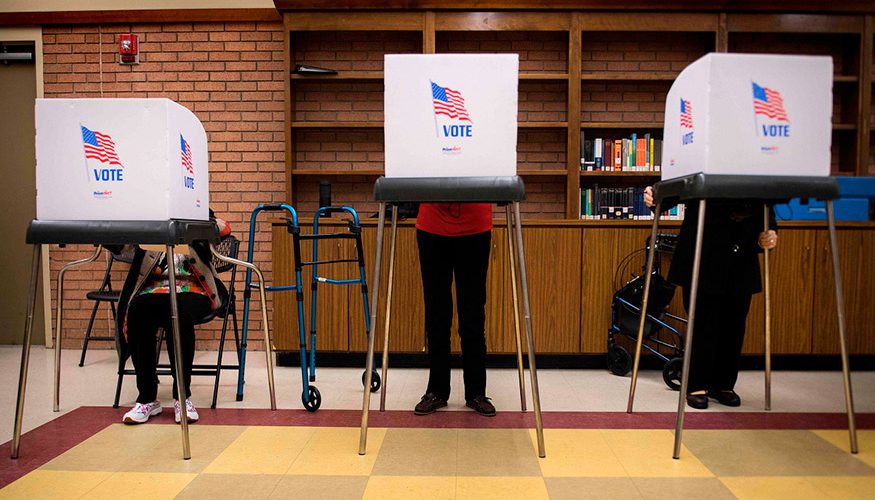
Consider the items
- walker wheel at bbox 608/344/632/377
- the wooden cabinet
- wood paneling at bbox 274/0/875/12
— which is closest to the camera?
walker wheel at bbox 608/344/632/377

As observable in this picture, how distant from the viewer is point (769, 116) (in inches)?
83.6

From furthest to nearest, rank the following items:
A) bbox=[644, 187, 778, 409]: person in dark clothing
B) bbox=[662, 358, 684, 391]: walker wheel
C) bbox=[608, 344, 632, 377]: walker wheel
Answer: bbox=[608, 344, 632, 377]: walker wheel, bbox=[662, 358, 684, 391]: walker wheel, bbox=[644, 187, 778, 409]: person in dark clothing

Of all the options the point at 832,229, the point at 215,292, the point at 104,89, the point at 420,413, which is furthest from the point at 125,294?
the point at 832,229

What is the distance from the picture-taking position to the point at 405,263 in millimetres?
3631

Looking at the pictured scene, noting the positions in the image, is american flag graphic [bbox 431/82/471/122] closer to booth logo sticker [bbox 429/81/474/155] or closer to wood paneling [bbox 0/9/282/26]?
booth logo sticker [bbox 429/81/474/155]

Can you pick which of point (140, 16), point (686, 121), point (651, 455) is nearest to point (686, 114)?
point (686, 121)

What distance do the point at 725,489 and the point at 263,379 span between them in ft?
8.05

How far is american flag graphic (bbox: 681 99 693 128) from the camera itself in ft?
7.36

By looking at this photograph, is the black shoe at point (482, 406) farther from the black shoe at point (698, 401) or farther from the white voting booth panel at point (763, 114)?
the white voting booth panel at point (763, 114)

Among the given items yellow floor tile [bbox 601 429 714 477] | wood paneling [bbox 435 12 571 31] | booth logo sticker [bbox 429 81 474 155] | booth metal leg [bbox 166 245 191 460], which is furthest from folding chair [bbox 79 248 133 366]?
yellow floor tile [bbox 601 429 714 477]

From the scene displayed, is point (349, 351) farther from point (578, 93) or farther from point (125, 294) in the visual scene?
point (578, 93)

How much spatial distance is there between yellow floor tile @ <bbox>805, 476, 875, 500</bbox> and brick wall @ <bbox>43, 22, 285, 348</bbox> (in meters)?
3.46

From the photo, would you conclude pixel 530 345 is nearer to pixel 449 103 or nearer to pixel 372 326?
pixel 372 326

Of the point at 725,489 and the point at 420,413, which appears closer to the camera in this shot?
the point at 725,489
